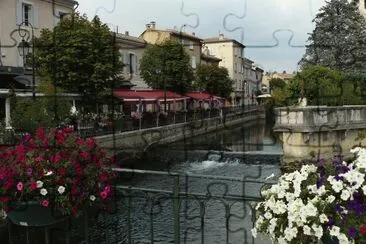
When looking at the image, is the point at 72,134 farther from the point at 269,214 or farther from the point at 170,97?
the point at 170,97

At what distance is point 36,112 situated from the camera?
18969 millimetres

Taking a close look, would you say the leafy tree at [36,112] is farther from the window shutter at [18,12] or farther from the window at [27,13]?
the window at [27,13]

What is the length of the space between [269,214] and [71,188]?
1.63m

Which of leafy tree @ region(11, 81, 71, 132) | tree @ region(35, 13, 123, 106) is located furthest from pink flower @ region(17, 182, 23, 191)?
tree @ region(35, 13, 123, 106)

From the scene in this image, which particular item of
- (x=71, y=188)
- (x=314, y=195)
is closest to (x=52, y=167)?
(x=71, y=188)

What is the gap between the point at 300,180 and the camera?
3.44 m

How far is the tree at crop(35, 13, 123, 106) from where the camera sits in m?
24.0

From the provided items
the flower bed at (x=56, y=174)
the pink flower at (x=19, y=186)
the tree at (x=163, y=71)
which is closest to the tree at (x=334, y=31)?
the tree at (x=163, y=71)

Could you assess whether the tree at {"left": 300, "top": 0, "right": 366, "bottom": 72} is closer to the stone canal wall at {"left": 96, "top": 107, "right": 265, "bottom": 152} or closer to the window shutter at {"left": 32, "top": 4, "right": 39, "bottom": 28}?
the stone canal wall at {"left": 96, "top": 107, "right": 265, "bottom": 152}

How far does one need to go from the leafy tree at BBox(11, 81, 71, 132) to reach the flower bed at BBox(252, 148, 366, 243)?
15005 mm

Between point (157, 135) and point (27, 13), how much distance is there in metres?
9.74

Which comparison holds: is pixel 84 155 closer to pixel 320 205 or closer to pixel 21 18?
pixel 320 205

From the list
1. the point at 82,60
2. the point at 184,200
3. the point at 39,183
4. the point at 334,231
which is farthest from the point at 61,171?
the point at 82,60

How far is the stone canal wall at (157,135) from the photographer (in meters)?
24.3
